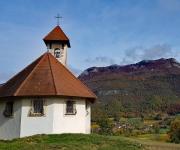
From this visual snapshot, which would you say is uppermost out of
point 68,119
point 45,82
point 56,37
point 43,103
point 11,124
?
Answer: point 56,37

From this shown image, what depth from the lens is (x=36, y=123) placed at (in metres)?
23.4

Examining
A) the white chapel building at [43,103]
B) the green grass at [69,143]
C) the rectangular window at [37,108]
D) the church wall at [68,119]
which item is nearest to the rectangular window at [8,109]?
the white chapel building at [43,103]

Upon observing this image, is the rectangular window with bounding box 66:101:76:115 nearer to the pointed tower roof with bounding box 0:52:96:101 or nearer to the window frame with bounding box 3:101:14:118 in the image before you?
the pointed tower roof with bounding box 0:52:96:101

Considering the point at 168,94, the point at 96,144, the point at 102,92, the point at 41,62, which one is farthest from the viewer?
the point at 102,92

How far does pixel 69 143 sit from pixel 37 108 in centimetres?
454

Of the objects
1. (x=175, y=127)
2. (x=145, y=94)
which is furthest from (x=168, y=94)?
(x=175, y=127)

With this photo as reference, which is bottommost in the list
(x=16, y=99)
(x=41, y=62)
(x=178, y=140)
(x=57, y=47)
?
(x=178, y=140)

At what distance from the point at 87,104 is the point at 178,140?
81.8 ft

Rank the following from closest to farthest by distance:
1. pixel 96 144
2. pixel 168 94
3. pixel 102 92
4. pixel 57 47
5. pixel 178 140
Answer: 1. pixel 96 144
2. pixel 57 47
3. pixel 178 140
4. pixel 168 94
5. pixel 102 92

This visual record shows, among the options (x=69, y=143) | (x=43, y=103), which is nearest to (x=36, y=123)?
(x=43, y=103)

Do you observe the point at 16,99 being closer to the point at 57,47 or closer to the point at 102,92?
the point at 57,47

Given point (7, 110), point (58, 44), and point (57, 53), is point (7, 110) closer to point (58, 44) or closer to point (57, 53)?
point (57, 53)

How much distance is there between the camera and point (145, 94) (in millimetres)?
150250

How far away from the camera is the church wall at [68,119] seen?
2359 cm
